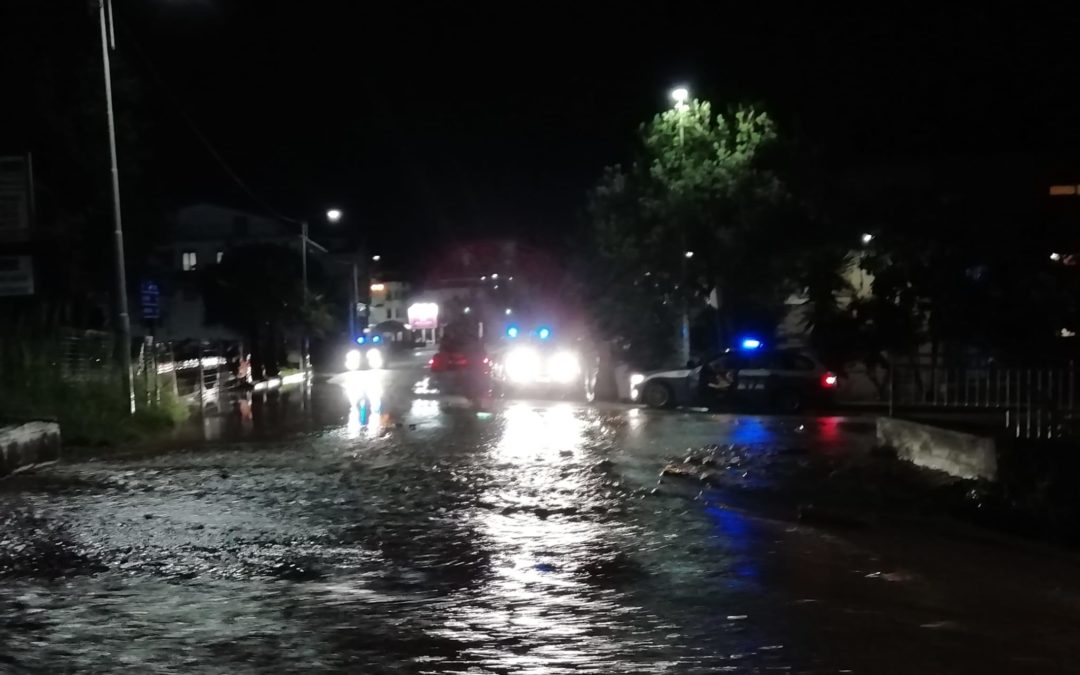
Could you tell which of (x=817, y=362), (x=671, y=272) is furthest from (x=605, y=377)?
(x=817, y=362)

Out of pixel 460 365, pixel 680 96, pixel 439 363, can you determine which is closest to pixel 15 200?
pixel 680 96

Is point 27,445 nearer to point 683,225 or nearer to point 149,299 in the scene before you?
point 149,299

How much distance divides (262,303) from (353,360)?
9712 mm

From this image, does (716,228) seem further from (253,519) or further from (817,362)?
(253,519)

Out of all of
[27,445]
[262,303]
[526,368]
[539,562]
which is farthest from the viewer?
[262,303]

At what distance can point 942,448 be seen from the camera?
14039 mm

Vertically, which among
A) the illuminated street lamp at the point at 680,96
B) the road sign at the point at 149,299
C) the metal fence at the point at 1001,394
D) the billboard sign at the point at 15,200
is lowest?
the metal fence at the point at 1001,394

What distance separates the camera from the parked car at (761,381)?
25188 mm

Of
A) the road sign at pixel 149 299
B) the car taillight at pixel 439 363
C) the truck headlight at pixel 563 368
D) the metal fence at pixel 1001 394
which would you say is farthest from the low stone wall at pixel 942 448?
the car taillight at pixel 439 363

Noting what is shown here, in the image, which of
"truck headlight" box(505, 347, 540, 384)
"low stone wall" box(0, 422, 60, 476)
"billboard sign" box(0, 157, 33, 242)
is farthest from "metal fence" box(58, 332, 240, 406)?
"truck headlight" box(505, 347, 540, 384)

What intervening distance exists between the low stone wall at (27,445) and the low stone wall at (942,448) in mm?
11970

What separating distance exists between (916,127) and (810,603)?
34.9 metres

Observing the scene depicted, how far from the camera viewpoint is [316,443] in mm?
18797

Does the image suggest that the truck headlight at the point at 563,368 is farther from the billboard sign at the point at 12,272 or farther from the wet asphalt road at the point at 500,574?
the wet asphalt road at the point at 500,574
